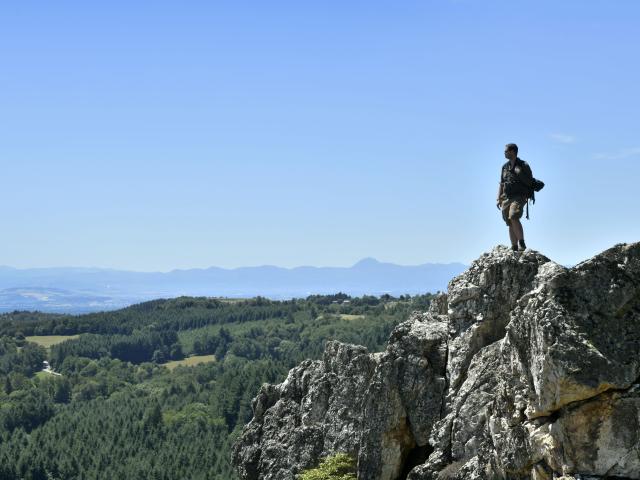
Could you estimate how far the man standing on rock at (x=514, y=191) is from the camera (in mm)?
31344

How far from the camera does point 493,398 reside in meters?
28.6

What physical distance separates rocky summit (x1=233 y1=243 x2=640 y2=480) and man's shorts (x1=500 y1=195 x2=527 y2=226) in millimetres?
1468

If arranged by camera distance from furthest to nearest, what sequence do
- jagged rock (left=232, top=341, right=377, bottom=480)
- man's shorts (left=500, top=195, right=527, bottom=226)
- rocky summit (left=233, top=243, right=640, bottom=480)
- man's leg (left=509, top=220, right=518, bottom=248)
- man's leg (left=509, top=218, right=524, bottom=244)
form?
jagged rock (left=232, top=341, right=377, bottom=480)
man's leg (left=509, top=220, right=518, bottom=248)
man's leg (left=509, top=218, right=524, bottom=244)
man's shorts (left=500, top=195, right=527, bottom=226)
rocky summit (left=233, top=243, right=640, bottom=480)

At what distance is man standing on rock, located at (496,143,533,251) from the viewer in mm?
31344

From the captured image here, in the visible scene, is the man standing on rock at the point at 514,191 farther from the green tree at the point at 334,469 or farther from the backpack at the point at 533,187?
the green tree at the point at 334,469

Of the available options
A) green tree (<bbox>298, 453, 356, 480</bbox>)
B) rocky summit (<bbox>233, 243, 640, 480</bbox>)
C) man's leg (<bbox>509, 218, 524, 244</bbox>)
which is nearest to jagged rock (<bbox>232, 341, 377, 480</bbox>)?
rocky summit (<bbox>233, 243, 640, 480</bbox>)

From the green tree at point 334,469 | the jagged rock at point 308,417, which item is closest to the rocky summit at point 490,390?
the jagged rock at point 308,417

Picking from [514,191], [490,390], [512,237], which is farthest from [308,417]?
[514,191]

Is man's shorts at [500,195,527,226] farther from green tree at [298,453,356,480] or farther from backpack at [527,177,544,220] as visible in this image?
green tree at [298,453,356,480]

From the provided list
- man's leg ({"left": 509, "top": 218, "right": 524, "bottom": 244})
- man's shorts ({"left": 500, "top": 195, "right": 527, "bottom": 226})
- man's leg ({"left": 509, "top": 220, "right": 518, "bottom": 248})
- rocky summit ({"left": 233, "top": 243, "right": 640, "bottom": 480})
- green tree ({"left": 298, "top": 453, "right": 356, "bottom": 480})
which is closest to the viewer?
rocky summit ({"left": 233, "top": 243, "right": 640, "bottom": 480})

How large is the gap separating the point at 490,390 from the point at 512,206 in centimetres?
716

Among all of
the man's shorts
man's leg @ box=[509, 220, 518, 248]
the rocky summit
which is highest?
the man's shorts

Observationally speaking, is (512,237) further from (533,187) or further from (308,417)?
(308,417)

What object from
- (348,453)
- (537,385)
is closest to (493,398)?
(537,385)
